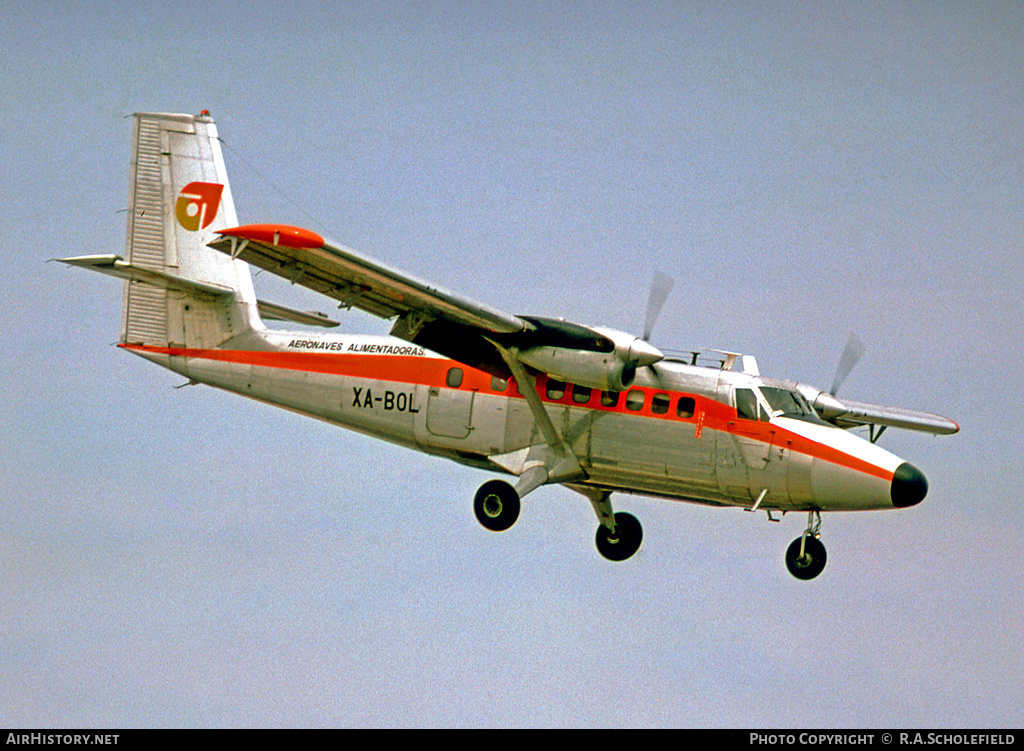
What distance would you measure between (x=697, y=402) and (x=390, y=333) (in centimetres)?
492

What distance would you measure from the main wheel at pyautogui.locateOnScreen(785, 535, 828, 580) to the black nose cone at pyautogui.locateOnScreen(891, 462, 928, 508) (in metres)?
1.37

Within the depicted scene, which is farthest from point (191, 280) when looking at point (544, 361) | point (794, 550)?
point (794, 550)

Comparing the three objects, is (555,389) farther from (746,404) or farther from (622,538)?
(622,538)

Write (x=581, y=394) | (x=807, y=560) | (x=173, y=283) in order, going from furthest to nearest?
(x=173, y=283) → (x=581, y=394) → (x=807, y=560)

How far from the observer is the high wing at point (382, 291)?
20.1 metres

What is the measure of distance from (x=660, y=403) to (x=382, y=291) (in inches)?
185

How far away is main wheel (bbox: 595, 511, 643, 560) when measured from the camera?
25.6 meters

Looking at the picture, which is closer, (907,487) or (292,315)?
(907,487)

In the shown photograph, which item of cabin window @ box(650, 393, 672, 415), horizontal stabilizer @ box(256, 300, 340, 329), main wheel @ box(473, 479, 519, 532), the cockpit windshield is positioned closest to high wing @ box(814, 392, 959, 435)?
the cockpit windshield

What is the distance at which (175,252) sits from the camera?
26.2 metres

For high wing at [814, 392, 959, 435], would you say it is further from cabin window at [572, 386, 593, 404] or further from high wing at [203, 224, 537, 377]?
high wing at [203, 224, 537, 377]

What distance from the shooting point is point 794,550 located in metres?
23.0

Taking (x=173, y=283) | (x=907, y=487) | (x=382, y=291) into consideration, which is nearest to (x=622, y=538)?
(x=907, y=487)
